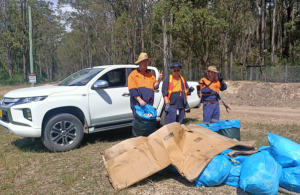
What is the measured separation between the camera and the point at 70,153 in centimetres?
523

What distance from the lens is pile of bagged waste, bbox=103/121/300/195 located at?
10.7ft

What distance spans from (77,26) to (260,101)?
41.9 m

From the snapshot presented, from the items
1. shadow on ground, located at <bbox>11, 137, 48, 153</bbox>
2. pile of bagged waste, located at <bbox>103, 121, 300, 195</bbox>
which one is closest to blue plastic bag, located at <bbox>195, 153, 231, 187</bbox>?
pile of bagged waste, located at <bbox>103, 121, 300, 195</bbox>

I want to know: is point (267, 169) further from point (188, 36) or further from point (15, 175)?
point (188, 36)

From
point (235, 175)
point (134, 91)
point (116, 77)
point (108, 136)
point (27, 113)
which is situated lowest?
point (108, 136)

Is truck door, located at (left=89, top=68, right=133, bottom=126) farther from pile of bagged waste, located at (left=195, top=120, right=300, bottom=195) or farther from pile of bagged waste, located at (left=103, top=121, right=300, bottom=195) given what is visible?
pile of bagged waste, located at (left=195, top=120, right=300, bottom=195)

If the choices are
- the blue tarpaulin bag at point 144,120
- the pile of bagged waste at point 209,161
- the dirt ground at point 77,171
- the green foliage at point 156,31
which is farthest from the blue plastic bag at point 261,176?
the green foliage at point 156,31

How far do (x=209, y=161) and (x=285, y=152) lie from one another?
1039mm

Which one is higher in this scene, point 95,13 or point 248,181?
point 95,13

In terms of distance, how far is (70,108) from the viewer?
217 inches

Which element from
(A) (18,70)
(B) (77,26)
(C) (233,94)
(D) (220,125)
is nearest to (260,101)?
(C) (233,94)

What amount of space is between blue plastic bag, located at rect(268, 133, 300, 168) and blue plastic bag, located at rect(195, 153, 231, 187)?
0.66 meters

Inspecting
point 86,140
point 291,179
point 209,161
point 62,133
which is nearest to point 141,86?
point 62,133

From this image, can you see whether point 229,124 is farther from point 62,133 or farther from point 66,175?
point 62,133
